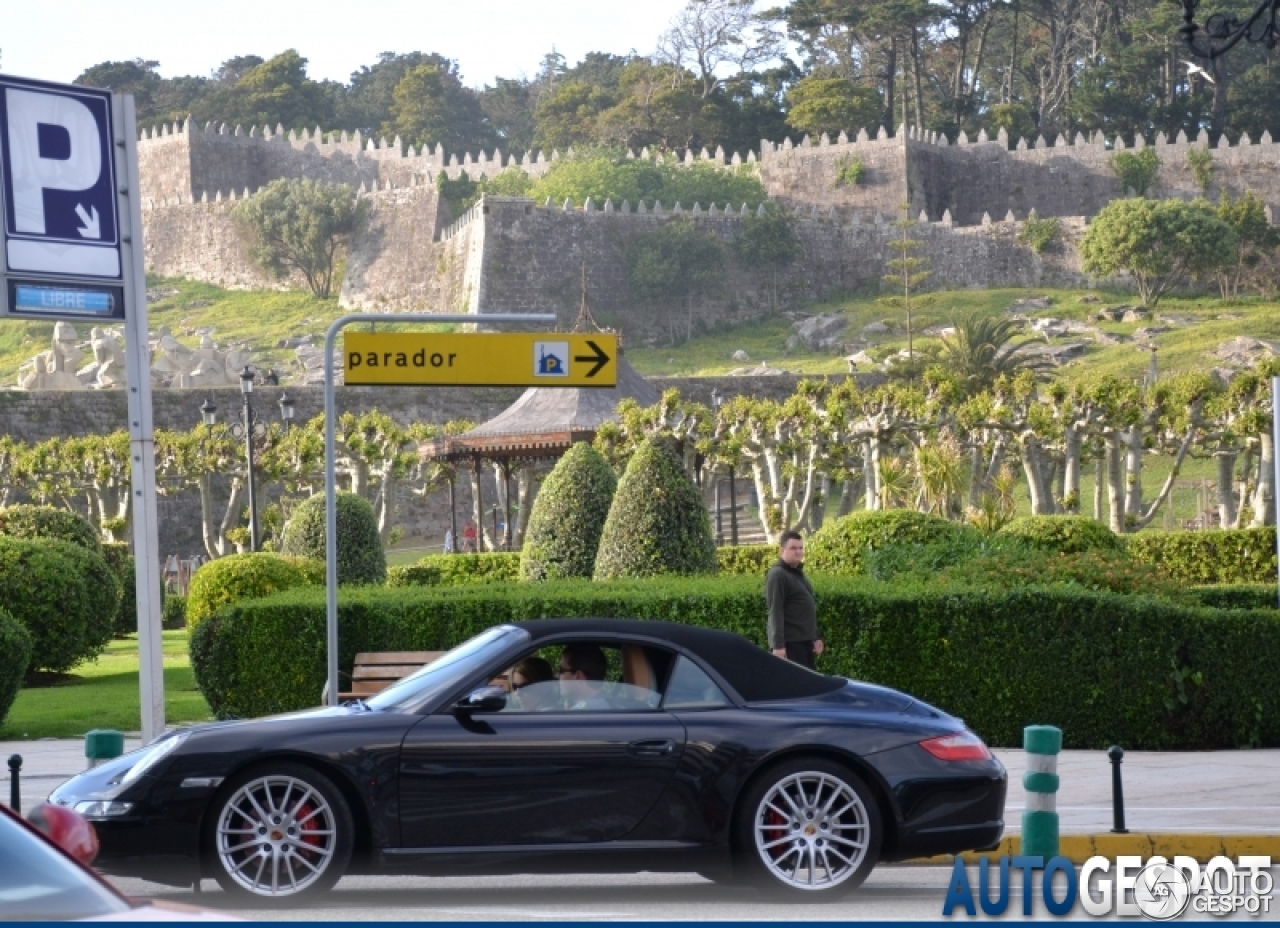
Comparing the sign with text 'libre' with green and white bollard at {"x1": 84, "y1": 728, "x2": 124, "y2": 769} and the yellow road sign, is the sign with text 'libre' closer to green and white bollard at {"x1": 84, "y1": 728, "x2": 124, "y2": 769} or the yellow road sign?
the yellow road sign

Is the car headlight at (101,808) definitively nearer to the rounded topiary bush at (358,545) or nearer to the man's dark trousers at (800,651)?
the man's dark trousers at (800,651)

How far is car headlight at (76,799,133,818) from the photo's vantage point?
8.42 metres

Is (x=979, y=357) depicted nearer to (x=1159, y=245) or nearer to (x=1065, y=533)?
(x=1159, y=245)

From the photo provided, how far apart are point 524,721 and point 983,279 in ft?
250

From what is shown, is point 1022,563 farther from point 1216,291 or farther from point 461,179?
point 461,179

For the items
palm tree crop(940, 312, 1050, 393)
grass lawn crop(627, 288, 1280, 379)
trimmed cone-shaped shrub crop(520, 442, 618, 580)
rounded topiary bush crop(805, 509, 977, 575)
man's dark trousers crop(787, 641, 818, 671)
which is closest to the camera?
man's dark trousers crop(787, 641, 818, 671)

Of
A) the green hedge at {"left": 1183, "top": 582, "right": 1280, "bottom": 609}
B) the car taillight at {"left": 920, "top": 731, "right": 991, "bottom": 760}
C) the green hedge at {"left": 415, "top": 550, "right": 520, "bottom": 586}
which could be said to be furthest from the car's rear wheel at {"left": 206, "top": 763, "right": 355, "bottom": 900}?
the green hedge at {"left": 415, "top": 550, "right": 520, "bottom": 586}

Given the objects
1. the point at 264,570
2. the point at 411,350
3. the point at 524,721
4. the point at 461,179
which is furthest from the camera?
the point at 461,179

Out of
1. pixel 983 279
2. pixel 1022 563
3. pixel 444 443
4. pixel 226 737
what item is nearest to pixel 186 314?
pixel 983 279

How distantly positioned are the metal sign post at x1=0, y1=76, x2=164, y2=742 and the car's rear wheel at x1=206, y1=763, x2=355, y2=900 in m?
3.07

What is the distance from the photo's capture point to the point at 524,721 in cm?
869

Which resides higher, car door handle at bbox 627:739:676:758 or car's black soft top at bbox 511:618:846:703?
car's black soft top at bbox 511:618:846:703

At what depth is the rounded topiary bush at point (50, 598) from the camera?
22219 mm

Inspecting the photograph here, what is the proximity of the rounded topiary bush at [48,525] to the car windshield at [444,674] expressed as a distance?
19826 millimetres
